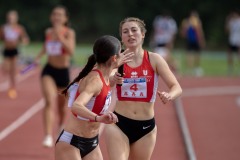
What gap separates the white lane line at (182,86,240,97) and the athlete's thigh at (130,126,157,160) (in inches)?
501

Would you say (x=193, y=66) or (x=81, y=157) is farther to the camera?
(x=193, y=66)

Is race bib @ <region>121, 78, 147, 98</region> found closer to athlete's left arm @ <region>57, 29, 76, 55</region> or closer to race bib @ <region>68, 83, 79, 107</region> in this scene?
race bib @ <region>68, 83, 79, 107</region>

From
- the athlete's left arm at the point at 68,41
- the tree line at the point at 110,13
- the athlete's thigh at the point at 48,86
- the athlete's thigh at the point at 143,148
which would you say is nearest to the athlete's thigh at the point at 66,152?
the athlete's thigh at the point at 143,148

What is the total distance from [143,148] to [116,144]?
316 mm

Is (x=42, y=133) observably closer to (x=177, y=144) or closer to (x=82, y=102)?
(x=177, y=144)

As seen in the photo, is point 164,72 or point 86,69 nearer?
point 86,69

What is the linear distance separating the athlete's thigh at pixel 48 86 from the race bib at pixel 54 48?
45 centimetres

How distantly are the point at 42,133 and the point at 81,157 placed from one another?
23.3 ft

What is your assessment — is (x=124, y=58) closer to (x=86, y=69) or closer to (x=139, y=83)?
(x=86, y=69)

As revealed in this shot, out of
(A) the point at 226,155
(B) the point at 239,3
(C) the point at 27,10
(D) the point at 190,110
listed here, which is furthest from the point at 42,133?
(C) the point at 27,10

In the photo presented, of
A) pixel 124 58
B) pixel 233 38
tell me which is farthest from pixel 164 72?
pixel 233 38

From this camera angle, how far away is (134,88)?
7820mm

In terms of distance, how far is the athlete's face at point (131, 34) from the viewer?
7738mm

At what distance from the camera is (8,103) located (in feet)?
59.4
